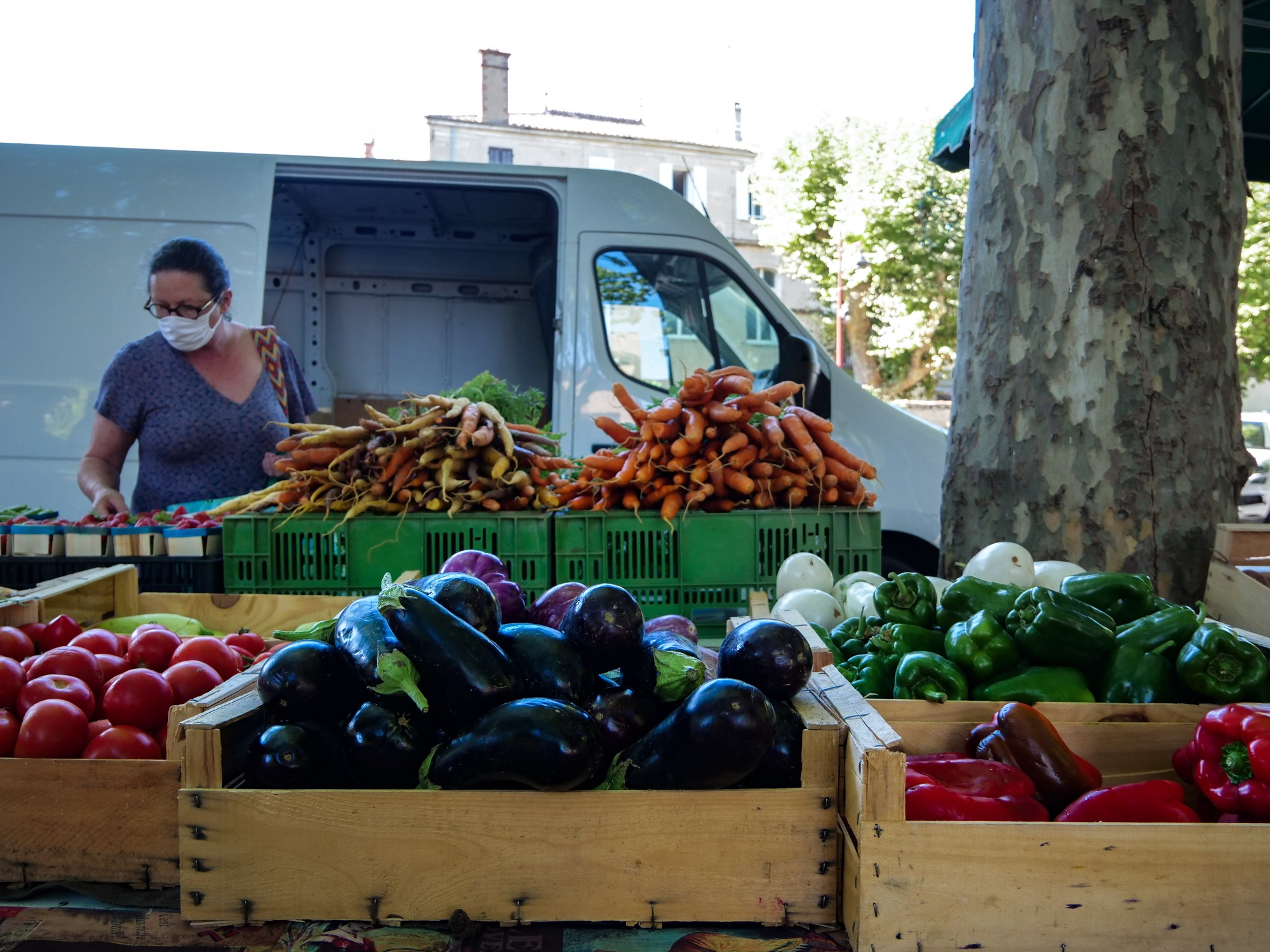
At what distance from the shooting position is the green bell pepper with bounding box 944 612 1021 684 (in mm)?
2264

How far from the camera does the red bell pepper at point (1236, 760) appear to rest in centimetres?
160

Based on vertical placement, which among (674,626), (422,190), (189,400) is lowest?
(674,626)

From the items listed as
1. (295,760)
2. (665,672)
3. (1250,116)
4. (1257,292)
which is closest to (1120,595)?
(665,672)

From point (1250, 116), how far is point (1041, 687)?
19.1ft

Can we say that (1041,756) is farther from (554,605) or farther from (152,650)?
(152,650)

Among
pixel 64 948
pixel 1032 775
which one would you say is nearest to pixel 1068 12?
pixel 1032 775

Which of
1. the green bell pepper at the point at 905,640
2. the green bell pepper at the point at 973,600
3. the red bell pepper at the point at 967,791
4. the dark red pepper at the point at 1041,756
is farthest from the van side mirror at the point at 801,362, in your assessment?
the red bell pepper at the point at 967,791

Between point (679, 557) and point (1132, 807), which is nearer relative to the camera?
point (1132, 807)

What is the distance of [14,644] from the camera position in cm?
215

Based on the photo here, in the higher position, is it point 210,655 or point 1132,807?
point 210,655

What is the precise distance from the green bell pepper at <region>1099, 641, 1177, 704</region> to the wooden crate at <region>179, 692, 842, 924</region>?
100cm

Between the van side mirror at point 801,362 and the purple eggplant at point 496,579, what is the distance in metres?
3.50

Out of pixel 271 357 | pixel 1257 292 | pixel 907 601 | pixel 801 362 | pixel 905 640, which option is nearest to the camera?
pixel 905 640

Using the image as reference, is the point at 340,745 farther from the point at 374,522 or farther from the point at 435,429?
the point at 435,429
